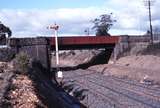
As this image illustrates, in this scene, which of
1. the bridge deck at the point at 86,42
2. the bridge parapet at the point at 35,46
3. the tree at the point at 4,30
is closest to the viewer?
the tree at the point at 4,30

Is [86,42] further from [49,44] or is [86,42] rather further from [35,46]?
[35,46]

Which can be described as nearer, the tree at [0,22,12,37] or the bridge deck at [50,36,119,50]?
the tree at [0,22,12,37]

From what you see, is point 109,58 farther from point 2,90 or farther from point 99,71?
point 2,90

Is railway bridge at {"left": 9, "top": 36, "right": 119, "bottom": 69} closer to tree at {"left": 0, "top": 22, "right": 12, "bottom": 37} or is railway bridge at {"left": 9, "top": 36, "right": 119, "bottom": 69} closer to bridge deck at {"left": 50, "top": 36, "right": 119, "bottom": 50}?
bridge deck at {"left": 50, "top": 36, "right": 119, "bottom": 50}

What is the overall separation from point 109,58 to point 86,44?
12.5 m

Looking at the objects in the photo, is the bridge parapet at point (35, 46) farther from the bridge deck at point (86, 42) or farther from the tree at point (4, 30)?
the bridge deck at point (86, 42)

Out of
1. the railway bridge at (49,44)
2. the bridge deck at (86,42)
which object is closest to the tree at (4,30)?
the railway bridge at (49,44)

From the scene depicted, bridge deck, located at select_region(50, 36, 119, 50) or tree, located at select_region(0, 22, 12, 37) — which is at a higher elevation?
tree, located at select_region(0, 22, 12, 37)

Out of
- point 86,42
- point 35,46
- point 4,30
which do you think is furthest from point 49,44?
point 4,30

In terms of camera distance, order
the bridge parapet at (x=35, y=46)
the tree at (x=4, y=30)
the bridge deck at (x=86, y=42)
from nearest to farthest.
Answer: the tree at (x=4, y=30), the bridge parapet at (x=35, y=46), the bridge deck at (x=86, y=42)

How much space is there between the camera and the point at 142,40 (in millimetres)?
112938

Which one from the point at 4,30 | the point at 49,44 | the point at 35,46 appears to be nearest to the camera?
the point at 4,30

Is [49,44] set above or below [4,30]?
below

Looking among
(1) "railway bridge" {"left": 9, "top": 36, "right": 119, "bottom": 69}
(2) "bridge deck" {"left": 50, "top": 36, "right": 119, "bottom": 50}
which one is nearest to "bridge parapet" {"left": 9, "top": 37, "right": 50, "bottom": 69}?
(1) "railway bridge" {"left": 9, "top": 36, "right": 119, "bottom": 69}
